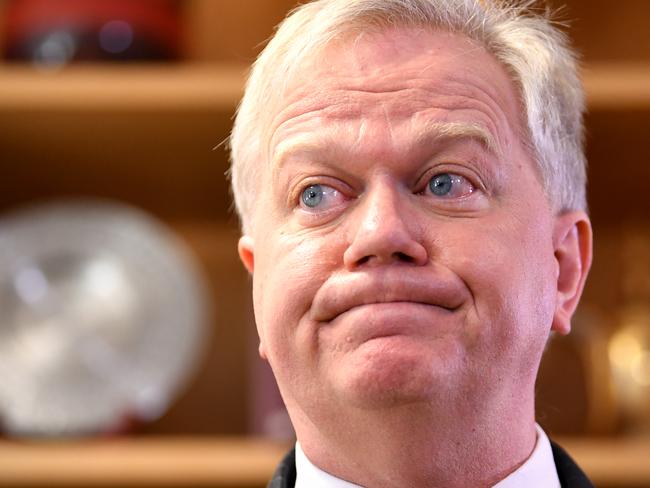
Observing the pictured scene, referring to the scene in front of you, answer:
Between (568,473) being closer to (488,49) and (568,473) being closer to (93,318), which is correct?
(488,49)

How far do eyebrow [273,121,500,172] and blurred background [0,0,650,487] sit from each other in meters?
0.72

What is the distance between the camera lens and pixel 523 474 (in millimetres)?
749

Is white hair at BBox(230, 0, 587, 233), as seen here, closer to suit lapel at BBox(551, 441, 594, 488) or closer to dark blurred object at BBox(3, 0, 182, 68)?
suit lapel at BBox(551, 441, 594, 488)

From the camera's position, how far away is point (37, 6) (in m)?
1.55

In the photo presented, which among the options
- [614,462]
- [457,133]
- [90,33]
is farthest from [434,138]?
[90,33]

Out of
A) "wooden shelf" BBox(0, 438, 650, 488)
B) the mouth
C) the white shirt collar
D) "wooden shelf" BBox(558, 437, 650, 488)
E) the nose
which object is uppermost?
the nose

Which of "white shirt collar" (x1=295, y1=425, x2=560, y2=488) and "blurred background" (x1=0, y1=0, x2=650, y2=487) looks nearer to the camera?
"white shirt collar" (x1=295, y1=425, x2=560, y2=488)

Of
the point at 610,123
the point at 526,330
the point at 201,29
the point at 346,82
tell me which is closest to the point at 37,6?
the point at 201,29

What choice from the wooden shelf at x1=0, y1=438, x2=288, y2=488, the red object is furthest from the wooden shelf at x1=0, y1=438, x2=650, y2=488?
the red object

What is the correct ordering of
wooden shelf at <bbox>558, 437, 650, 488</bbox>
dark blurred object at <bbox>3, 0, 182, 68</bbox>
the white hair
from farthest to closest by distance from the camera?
dark blurred object at <bbox>3, 0, 182, 68</bbox> → wooden shelf at <bbox>558, 437, 650, 488</bbox> → the white hair

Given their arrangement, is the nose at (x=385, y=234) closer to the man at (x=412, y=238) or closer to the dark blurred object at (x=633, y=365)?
the man at (x=412, y=238)

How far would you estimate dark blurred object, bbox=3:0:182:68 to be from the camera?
5.02ft

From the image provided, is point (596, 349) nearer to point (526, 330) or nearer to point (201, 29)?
point (201, 29)

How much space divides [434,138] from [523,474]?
0.22 metres
